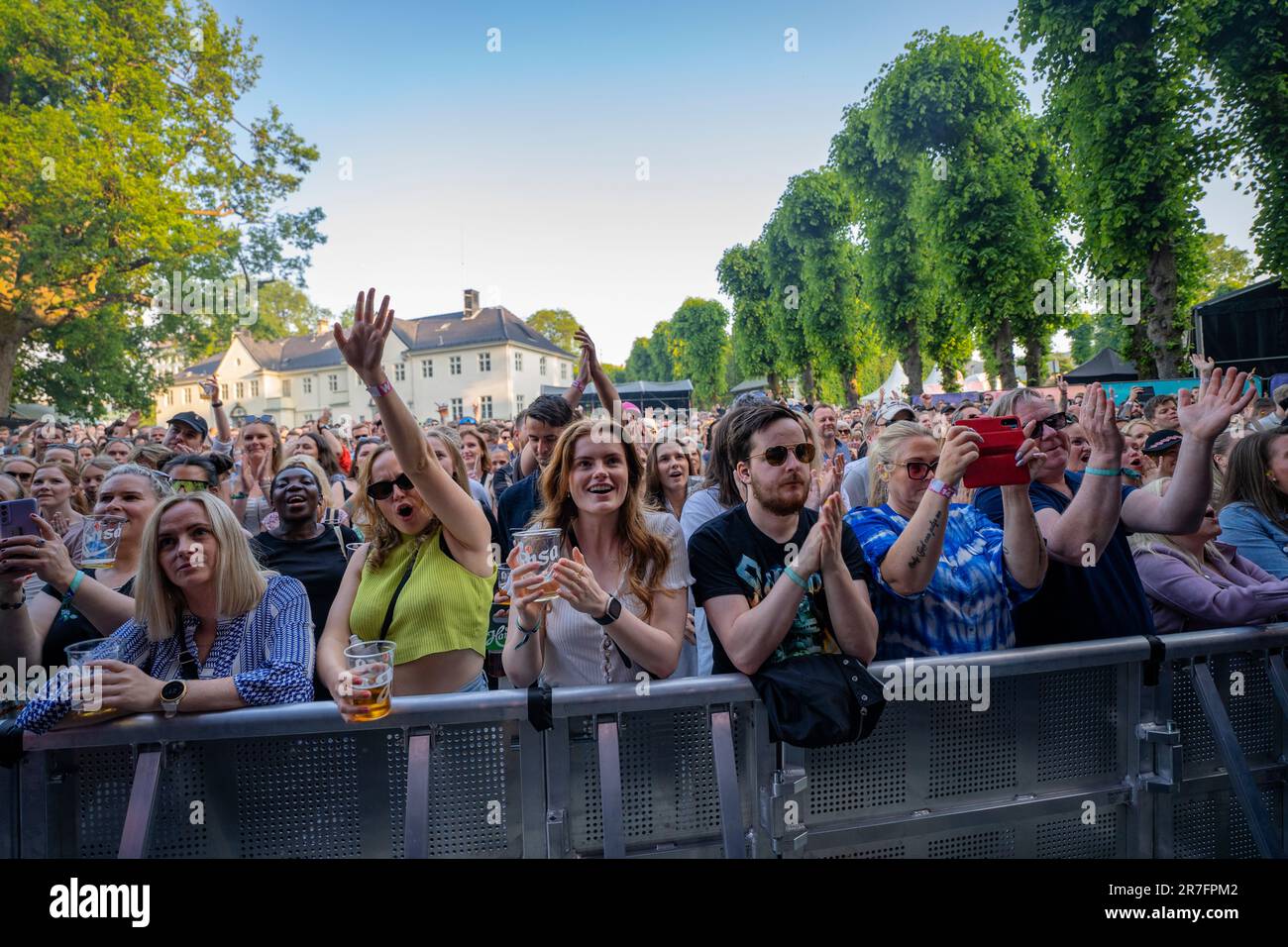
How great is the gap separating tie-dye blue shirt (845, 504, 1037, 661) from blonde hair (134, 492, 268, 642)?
2.21 metres

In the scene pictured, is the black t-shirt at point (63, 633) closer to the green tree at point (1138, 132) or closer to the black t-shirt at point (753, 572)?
the black t-shirt at point (753, 572)

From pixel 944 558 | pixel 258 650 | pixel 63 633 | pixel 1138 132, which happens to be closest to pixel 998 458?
pixel 944 558

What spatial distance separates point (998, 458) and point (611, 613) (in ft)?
4.79

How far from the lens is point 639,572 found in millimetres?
2656

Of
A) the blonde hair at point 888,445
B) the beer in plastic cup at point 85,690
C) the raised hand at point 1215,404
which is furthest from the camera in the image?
the blonde hair at point 888,445

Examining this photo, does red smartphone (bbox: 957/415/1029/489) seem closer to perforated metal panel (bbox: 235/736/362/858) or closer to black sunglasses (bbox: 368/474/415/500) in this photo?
black sunglasses (bbox: 368/474/415/500)

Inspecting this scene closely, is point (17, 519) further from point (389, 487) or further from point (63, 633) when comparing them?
point (389, 487)

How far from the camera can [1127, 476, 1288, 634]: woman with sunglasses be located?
2795 millimetres

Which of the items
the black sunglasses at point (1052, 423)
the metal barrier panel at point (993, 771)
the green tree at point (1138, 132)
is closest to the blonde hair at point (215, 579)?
the metal barrier panel at point (993, 771)

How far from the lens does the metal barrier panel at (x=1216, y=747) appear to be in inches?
103

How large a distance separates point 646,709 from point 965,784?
1.18m

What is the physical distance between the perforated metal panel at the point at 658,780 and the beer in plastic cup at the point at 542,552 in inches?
17.6
